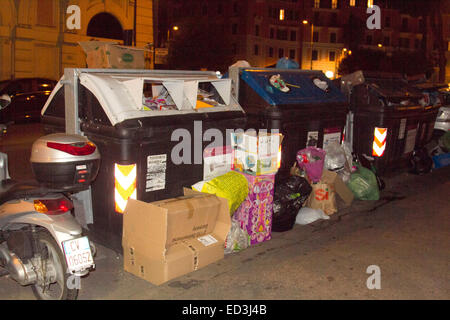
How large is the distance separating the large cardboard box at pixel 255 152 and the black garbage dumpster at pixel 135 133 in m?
0.25

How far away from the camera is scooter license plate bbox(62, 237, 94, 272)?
3.38 meters

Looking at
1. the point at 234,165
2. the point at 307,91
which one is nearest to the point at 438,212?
the point at 307,91

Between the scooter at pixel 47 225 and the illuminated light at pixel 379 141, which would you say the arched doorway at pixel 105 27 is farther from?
the scooter at pixel 47 225

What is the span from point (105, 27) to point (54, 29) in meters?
2.48

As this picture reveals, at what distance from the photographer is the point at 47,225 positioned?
3.45 meters

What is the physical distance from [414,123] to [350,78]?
1614 mm

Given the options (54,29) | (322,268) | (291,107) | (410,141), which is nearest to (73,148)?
(322,268)

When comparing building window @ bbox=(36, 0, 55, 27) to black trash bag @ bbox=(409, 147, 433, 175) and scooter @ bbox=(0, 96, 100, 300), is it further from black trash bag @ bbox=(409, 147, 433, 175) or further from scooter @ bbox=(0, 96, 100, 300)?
scooter @ bbox=(0, 96, 100, 300)

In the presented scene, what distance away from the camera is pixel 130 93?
4.68 meters

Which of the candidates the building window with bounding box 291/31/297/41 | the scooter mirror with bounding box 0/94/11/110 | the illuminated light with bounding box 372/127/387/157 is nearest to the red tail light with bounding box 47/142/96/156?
the scooter mirror with bounding box 0/94/11/110

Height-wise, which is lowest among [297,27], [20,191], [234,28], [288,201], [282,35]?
[288,201]

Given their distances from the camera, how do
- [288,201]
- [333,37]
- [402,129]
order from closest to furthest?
[288,201] < [402,129] < [333,37]

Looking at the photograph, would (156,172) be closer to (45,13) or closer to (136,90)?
(136,90)

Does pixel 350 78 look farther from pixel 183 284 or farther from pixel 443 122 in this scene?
pixel 183 284
